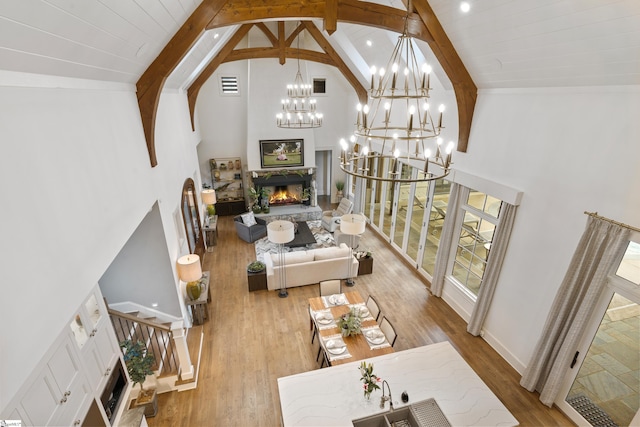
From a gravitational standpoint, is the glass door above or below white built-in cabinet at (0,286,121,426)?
below

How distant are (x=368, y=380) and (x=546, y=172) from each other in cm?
355

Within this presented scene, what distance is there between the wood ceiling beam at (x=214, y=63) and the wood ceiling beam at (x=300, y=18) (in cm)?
376

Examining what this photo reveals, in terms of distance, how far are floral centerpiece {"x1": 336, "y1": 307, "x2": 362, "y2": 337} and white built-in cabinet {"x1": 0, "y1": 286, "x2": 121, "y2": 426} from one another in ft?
9.26

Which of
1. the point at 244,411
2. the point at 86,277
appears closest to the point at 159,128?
the point at 86,277

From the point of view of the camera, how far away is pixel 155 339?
517 centimetres

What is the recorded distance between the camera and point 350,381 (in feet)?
12.2

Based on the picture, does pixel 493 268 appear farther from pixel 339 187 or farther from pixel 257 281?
pixel 339 187

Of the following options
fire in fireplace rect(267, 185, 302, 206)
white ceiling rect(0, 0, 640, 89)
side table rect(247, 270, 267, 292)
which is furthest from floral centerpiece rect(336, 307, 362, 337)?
fire in fireplace rect(267, 185, 302, 206)

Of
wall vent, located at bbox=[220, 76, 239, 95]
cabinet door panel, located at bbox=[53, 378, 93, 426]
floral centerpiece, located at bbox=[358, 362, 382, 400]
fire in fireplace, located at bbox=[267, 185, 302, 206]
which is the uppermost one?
wall vent, located at bbox=[220, 76, 239, 95]

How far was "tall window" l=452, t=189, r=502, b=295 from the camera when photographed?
5414mm

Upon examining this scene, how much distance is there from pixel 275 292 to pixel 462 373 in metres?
4.21

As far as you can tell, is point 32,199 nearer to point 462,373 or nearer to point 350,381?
point 350,381

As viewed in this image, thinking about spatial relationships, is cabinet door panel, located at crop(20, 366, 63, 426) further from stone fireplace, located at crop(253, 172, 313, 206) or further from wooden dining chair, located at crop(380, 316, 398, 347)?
stone fireplace, located at crop(253, 172, 313, 206)

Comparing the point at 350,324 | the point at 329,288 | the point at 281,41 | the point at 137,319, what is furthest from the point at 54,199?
the point at 281,41
